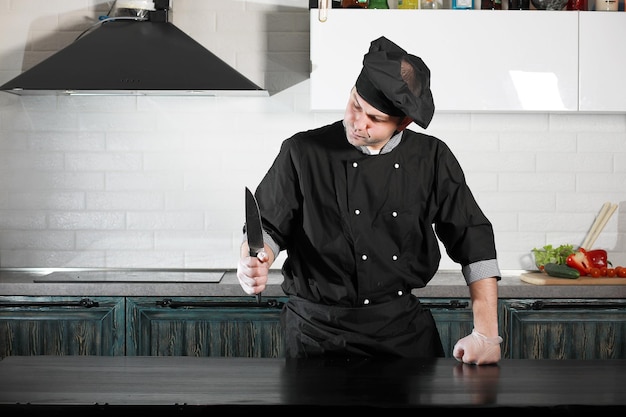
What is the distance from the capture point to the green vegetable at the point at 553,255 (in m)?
4.29

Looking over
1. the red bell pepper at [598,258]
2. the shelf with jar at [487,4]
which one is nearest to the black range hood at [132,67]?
the shelf with jar at [487,4]

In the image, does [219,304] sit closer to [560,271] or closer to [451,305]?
[451,305]

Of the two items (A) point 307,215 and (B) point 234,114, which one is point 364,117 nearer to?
(A) point 307,215

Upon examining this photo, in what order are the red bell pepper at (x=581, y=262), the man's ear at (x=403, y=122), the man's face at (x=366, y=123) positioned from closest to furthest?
the man's face at (x=366, y=123) → the man's ear at (x=403, y=122) → the red bell pepper at (x=581, y=262)

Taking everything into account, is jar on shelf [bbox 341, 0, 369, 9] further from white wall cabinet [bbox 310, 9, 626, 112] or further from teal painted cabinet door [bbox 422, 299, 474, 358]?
teal painted cabinet door [bbox 422, 299, 474, 358]

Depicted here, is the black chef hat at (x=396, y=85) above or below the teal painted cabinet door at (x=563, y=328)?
above

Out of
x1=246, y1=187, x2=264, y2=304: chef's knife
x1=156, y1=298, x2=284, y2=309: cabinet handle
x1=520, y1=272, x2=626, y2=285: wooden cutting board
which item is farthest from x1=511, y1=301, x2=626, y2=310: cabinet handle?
x1=246, y1=187, x2=264, y2=304: chef's knife

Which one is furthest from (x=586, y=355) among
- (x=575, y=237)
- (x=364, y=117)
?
(x=364, y=117)

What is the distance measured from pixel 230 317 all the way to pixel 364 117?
5.42ft

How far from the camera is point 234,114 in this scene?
14.6 ft

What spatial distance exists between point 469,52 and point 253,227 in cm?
203

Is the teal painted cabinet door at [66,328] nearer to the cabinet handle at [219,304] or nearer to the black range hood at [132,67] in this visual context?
the cabinet handle at [219,304]

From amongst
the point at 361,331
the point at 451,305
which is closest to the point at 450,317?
the point at 451,305

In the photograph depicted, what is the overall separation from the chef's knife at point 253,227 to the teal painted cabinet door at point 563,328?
1824 mm
